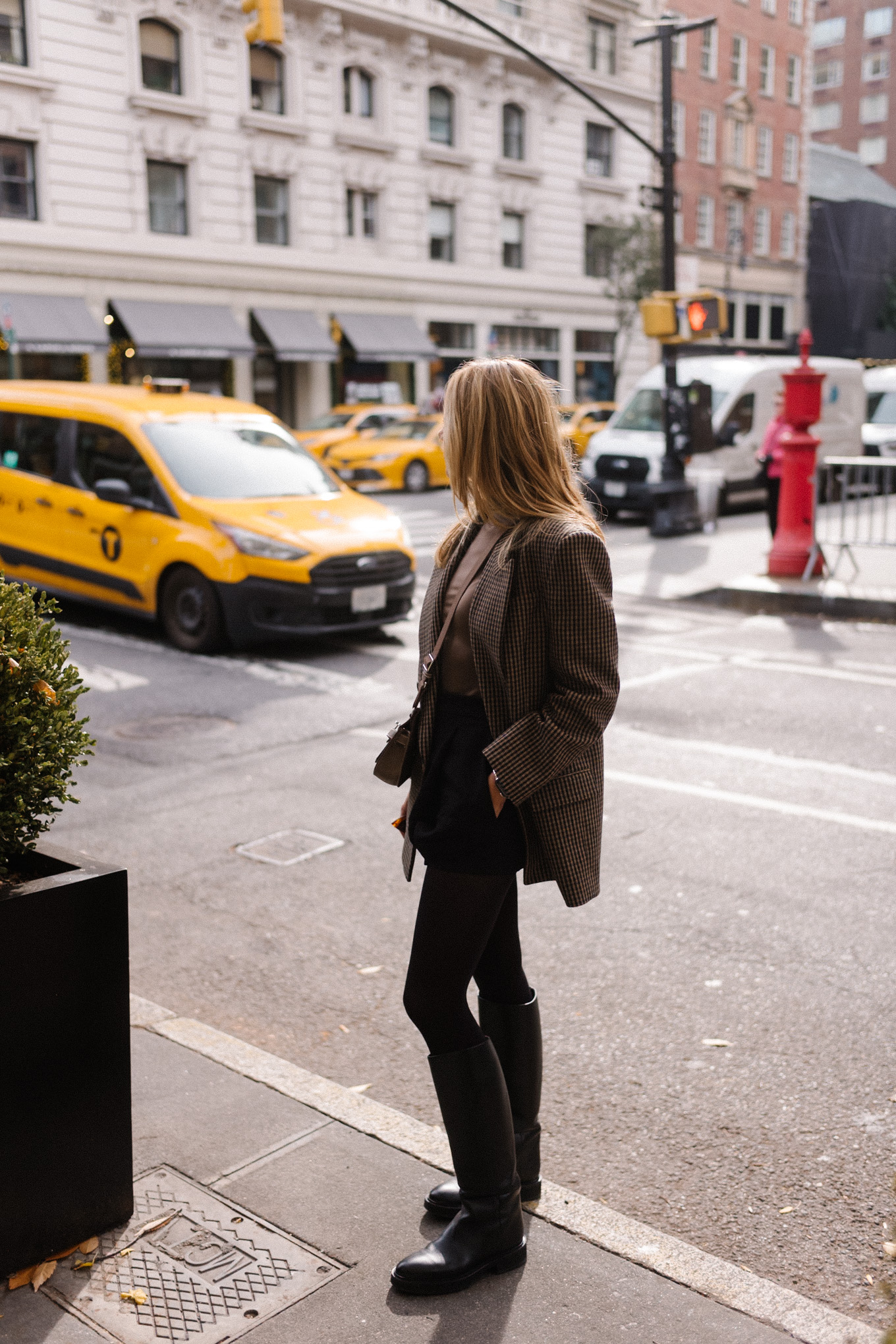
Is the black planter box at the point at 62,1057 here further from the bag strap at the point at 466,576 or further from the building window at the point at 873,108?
the building window at the point at 873,108

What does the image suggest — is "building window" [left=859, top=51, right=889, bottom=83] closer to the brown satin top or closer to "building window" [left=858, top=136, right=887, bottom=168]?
"building window" [left=858, top=136, right=887, bottom=168]

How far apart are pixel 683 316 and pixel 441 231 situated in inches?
884

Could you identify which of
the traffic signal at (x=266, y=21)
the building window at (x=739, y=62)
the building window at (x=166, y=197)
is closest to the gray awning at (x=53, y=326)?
the building window at (x=166, y=197)

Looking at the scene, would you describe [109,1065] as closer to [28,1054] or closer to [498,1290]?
[28,1054]

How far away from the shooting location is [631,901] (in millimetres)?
5141

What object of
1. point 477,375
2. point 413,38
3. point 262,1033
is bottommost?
point 262,1033

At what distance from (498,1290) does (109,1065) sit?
953 mm

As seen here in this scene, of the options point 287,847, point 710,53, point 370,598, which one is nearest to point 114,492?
point 370,598

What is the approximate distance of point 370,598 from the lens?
10242 millimetres

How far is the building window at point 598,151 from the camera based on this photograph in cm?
4147

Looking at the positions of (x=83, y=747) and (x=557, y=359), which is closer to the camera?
(x=83, y=747)

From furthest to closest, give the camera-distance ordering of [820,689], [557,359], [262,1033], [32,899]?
[557,359] < [820,689] < [262,1033] < [32,899]

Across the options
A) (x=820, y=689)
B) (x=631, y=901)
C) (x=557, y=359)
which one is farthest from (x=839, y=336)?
(x=631, y=901)

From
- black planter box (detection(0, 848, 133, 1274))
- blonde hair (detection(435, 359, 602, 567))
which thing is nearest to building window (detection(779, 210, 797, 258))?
blonde hair (detection(435, 359, 602, 567))
